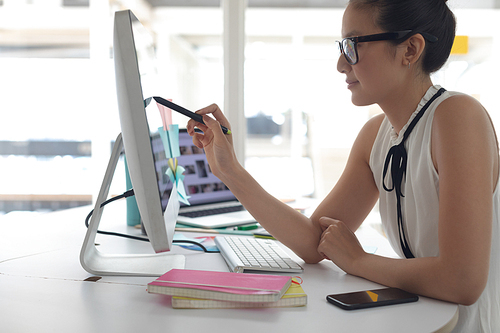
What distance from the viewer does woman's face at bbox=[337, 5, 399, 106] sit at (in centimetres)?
99

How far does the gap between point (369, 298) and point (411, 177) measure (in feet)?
1.18

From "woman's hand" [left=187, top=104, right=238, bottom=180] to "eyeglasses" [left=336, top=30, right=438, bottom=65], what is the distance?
1.18ft

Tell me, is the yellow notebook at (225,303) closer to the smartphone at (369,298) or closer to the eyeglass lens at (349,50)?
the smartphone at (369,298)

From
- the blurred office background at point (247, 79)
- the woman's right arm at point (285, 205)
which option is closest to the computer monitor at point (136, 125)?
the woman's right arm at point (285, 205)

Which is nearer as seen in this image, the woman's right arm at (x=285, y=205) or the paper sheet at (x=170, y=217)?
the paper sheet at (x=170, y=217)

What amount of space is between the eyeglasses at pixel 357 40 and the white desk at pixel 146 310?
517mm

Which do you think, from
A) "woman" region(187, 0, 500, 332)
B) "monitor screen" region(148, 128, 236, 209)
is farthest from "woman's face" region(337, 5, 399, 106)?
"monitor screen" region(148, 128, 236, 209)

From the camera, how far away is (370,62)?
100cm

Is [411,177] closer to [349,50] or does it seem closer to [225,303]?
[349,50]

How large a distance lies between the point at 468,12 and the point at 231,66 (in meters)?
1.70

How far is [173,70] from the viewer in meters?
2.93

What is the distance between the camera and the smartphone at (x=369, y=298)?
70 centimetres

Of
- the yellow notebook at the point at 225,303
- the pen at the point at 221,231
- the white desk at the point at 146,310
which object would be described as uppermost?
the yellow notebook at the point at 225,303

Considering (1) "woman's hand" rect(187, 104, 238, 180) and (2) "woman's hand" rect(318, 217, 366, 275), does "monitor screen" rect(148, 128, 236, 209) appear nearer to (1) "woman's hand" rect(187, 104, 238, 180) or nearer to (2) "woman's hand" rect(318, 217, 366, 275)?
(1) "woman's hand" rect(187, 104, 238, 180)
